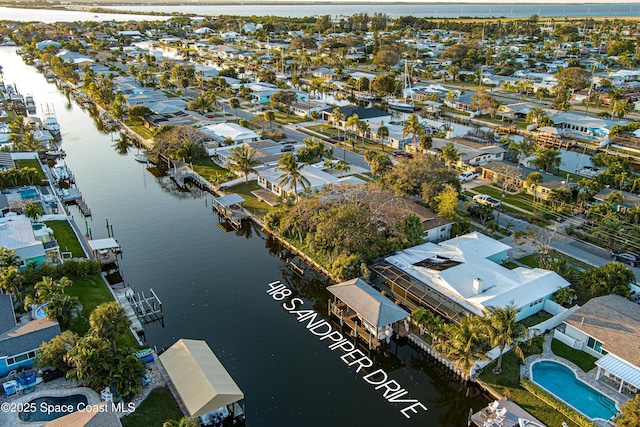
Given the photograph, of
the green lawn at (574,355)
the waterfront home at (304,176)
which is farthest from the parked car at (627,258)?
the waterfront home at (304,176)

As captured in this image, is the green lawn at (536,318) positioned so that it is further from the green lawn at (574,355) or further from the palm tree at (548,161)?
the palm tree at (548,161)

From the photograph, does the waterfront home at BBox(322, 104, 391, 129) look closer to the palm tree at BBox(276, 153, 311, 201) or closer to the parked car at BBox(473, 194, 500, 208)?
the palm tree at BBox(276, 153, 311, 201)

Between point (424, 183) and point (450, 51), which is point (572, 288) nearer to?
point (424, 183)

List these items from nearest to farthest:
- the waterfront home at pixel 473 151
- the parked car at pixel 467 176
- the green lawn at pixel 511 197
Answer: the green lawn at pixel 511 197
the parked car at pixel 467 176
the waterfront home at pixel 473 151

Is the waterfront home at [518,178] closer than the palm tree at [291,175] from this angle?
No

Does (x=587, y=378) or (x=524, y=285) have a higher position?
(x=524, y=285)

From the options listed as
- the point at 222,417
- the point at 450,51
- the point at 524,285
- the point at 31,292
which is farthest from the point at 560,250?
the point at 450,51
